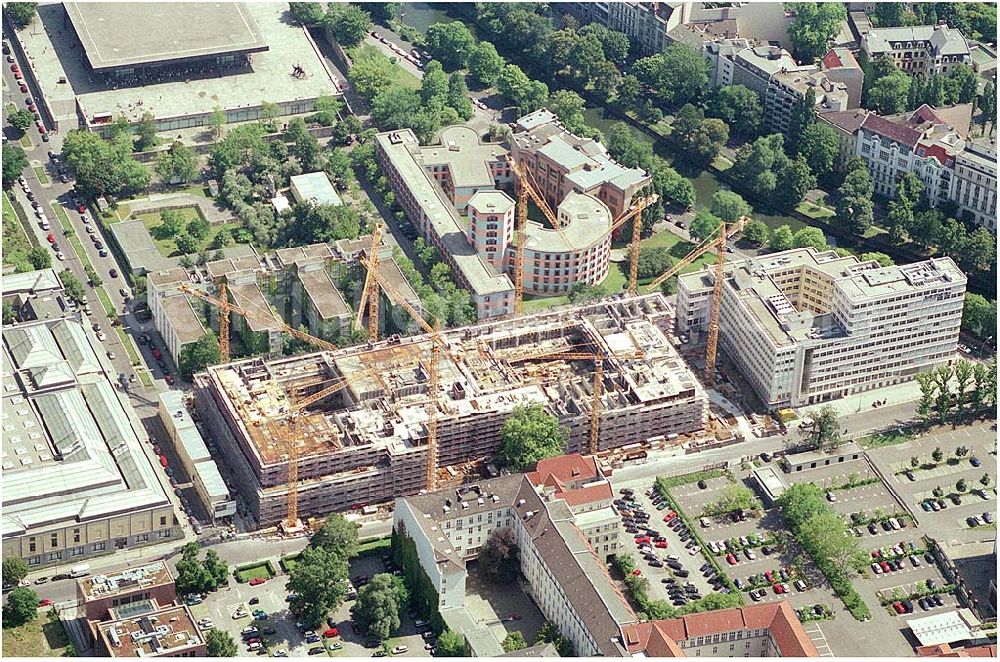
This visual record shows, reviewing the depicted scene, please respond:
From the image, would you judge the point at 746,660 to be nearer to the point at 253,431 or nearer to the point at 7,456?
the point at 253,431

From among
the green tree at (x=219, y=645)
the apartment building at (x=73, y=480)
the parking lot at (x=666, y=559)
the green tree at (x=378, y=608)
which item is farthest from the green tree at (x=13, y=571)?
the parking lot at (x=666, y=559)

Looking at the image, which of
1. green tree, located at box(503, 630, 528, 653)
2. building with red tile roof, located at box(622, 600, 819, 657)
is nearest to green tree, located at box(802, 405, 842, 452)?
building with red tile roof, located at box(622, 600, 819, 657)

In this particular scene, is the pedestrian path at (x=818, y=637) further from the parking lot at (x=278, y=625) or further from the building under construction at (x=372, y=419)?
the parking lot at (x=278, y=625)

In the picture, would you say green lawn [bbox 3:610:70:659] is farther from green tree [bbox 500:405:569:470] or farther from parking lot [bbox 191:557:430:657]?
green tree [bbox 500:405:569:470]

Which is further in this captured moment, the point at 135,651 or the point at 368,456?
the point at 368,456

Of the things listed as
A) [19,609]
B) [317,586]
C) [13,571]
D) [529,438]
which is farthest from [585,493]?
[13,571]

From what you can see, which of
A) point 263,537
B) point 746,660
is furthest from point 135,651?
point 746,660
